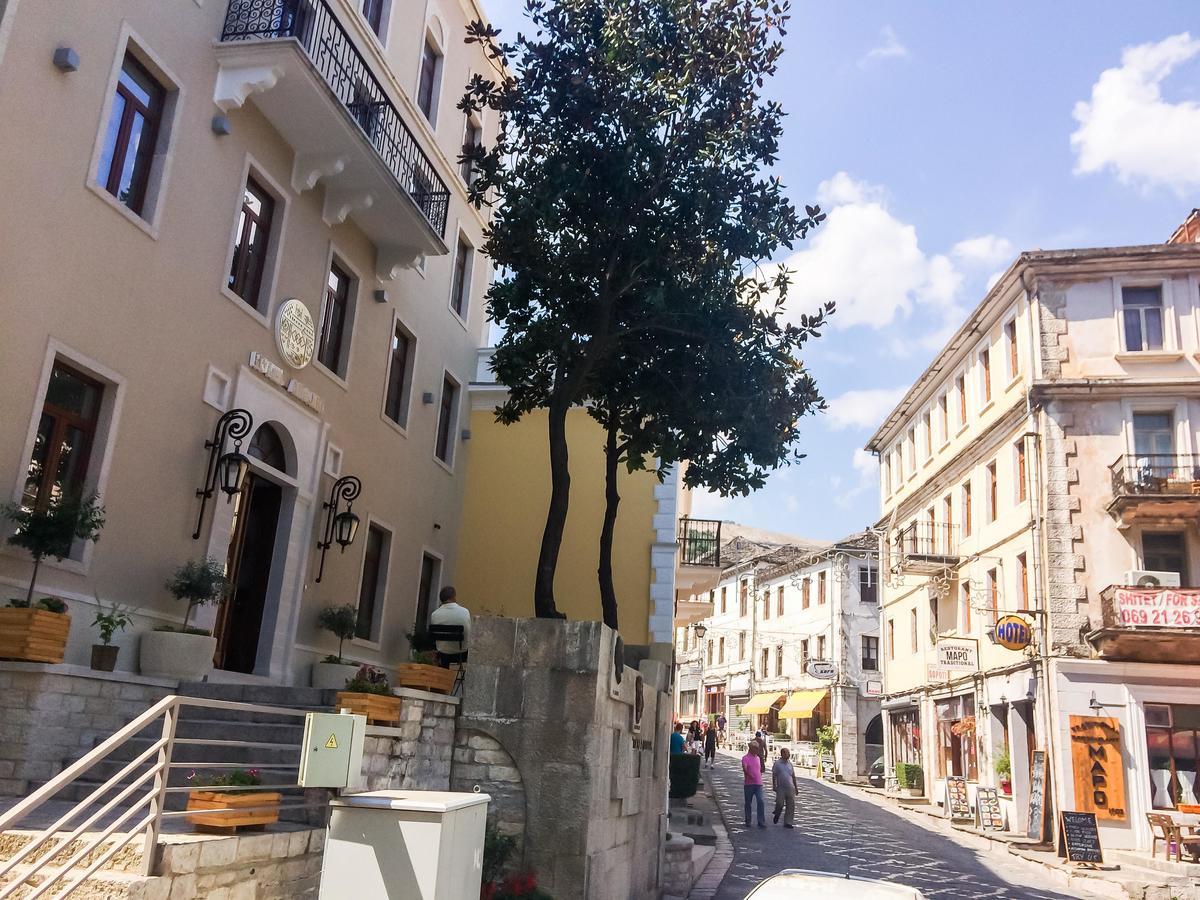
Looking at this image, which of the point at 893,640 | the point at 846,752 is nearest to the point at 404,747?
the point at 893,640

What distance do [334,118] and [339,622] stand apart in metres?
6.40

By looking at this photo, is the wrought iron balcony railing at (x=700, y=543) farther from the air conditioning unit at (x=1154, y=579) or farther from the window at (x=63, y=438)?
the window at (x=63, y=438)

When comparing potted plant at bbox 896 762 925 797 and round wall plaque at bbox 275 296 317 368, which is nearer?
round wall plaque at bbox 275 296 317 368

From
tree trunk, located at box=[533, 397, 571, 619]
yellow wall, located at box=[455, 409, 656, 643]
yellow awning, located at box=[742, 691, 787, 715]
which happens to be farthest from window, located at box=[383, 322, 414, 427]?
yellow awning, located at box=[742, 691, 787, 715]

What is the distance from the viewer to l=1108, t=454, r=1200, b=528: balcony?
71.2 feet

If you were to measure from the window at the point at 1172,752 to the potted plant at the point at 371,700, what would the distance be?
19.2 meters

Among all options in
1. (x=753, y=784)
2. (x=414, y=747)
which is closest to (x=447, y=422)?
(x=753, y=784)

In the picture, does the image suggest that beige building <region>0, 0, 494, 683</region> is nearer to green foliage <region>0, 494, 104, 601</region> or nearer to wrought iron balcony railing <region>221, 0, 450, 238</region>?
wrought iron balcony railing <region>221, 0, 450, 238</region>

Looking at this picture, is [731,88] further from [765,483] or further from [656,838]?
[656,838]

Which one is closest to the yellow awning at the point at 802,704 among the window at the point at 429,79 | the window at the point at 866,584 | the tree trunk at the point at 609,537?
the window at the point at 866,584

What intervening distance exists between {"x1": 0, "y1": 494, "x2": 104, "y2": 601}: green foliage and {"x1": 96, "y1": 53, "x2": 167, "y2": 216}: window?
10.5 feet

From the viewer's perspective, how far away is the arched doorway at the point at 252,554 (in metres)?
12.0

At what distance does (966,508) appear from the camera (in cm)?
2861

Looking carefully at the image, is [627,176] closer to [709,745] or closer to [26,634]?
[26,634]
